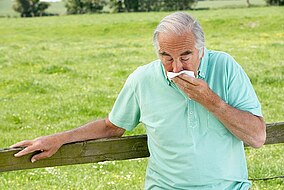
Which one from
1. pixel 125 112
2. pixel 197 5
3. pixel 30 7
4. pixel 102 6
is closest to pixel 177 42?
pixel 125 112

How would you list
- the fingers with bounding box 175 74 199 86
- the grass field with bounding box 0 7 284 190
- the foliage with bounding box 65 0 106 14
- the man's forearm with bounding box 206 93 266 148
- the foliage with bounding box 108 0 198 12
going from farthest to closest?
the foliage with bounding box 65 0 106 14 < the foliage with bounding box 108 0 198 12 < the grass field with bounding box 0 7 284 190 < the man's forearm with bounding box 206 93 266 148 < the fingers with bounding box 175 74 199 86

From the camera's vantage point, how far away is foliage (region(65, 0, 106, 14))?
60281mm

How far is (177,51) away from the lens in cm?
311

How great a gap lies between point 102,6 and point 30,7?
6539mm

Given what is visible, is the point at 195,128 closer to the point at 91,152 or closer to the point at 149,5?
the point at 91,152

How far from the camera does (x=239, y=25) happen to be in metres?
33.7

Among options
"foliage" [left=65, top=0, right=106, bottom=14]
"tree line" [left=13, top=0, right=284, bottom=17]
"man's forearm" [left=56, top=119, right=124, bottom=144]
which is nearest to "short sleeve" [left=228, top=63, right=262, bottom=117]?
"man's forearm" [left=56, top=119, right=124, bottom=144]

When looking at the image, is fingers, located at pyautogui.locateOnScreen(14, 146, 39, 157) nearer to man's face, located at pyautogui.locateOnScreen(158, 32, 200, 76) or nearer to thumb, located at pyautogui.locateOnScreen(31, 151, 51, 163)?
thumb, located at pyautogui.locateOnScreen(31, 151, 51, 163)

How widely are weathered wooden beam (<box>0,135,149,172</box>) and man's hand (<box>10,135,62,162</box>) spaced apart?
5cm

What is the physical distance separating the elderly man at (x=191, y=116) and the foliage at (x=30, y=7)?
190 feet

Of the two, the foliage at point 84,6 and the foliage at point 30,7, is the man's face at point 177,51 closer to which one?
the foliage at point 84,6

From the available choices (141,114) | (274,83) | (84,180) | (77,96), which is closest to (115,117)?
(141,114)

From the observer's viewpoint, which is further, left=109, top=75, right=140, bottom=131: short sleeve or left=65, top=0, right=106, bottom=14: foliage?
left=65, top=0, right=106, bottom=14: foliage

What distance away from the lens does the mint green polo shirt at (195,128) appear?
329 centimetres
